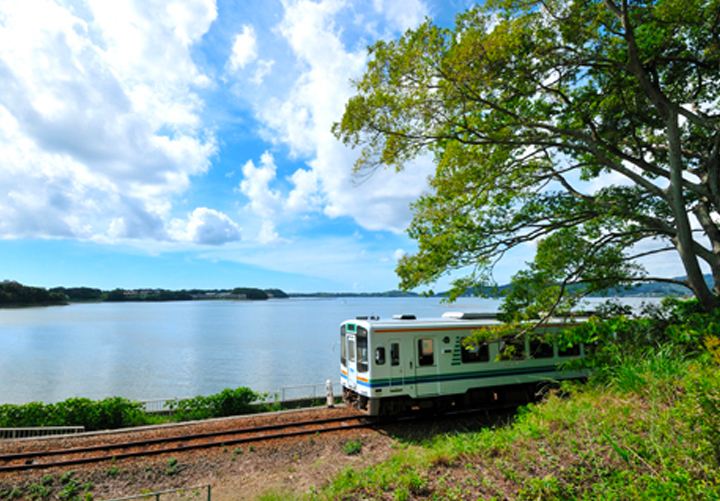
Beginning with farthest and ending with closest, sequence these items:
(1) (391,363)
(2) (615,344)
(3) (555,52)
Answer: (1) (391,363), (3) (555,52), (2) (615,344)

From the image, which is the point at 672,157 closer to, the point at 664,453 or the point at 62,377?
the point at 664,453

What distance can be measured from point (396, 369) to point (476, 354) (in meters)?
2.88

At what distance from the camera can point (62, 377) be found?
102 ft

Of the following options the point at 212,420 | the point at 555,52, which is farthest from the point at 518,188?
the point at 212,420

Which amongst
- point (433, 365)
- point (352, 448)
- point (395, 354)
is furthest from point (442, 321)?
point (352, 448)

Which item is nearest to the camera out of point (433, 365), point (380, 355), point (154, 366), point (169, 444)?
point (169, 444)

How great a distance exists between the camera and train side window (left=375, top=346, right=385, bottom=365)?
12.2 metres

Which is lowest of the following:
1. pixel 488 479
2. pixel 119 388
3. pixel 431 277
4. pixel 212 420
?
pixel 119 388

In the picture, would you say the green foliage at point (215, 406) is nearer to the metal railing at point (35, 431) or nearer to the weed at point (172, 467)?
the metal railing at point (35, 431)

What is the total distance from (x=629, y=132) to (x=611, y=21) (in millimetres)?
4294

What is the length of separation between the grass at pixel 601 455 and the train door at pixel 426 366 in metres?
5.93

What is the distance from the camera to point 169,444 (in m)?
11.4

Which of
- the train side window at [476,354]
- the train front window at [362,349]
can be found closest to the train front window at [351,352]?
the train front window at [362,349]

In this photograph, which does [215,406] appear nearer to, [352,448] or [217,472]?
[217,472]
